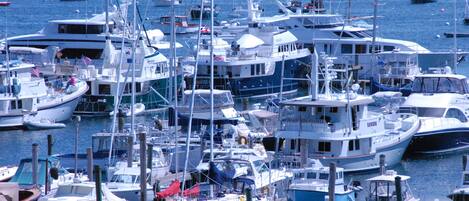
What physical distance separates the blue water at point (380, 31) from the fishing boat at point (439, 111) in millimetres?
666

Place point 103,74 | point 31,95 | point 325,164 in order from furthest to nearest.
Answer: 1. point 103,74
2. point 31,95
3. point 325,164

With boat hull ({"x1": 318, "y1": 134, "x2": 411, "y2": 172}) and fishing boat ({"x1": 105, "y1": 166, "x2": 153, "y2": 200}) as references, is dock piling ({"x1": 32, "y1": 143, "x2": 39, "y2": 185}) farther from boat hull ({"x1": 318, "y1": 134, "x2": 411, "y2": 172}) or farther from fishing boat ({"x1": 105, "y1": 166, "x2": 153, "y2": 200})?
boat hull ({"x1": 318, "y1": 134, "x2": 411, "y2": 172})

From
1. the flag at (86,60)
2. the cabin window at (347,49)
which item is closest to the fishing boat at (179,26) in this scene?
the cabin window at (347,49)

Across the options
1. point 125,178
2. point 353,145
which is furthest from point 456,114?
point 125,178

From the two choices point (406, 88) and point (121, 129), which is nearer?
point (121, 129)

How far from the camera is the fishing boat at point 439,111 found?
5488 cm

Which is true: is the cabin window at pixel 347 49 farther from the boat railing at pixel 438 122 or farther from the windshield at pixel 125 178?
the windshield at pixel 125 178

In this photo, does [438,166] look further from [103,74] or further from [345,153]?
[103,74]

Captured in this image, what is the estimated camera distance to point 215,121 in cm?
5238

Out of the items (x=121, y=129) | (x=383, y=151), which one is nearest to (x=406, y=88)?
(x=383, y=151)

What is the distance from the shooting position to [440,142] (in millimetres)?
54969

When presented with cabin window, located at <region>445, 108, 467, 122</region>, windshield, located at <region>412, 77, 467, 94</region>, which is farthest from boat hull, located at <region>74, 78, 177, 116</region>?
cabin window, located at <region>445, 108, 467, 122</region>

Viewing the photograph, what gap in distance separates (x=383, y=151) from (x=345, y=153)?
1.90 metres

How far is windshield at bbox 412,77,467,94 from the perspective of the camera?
58.5 metres
